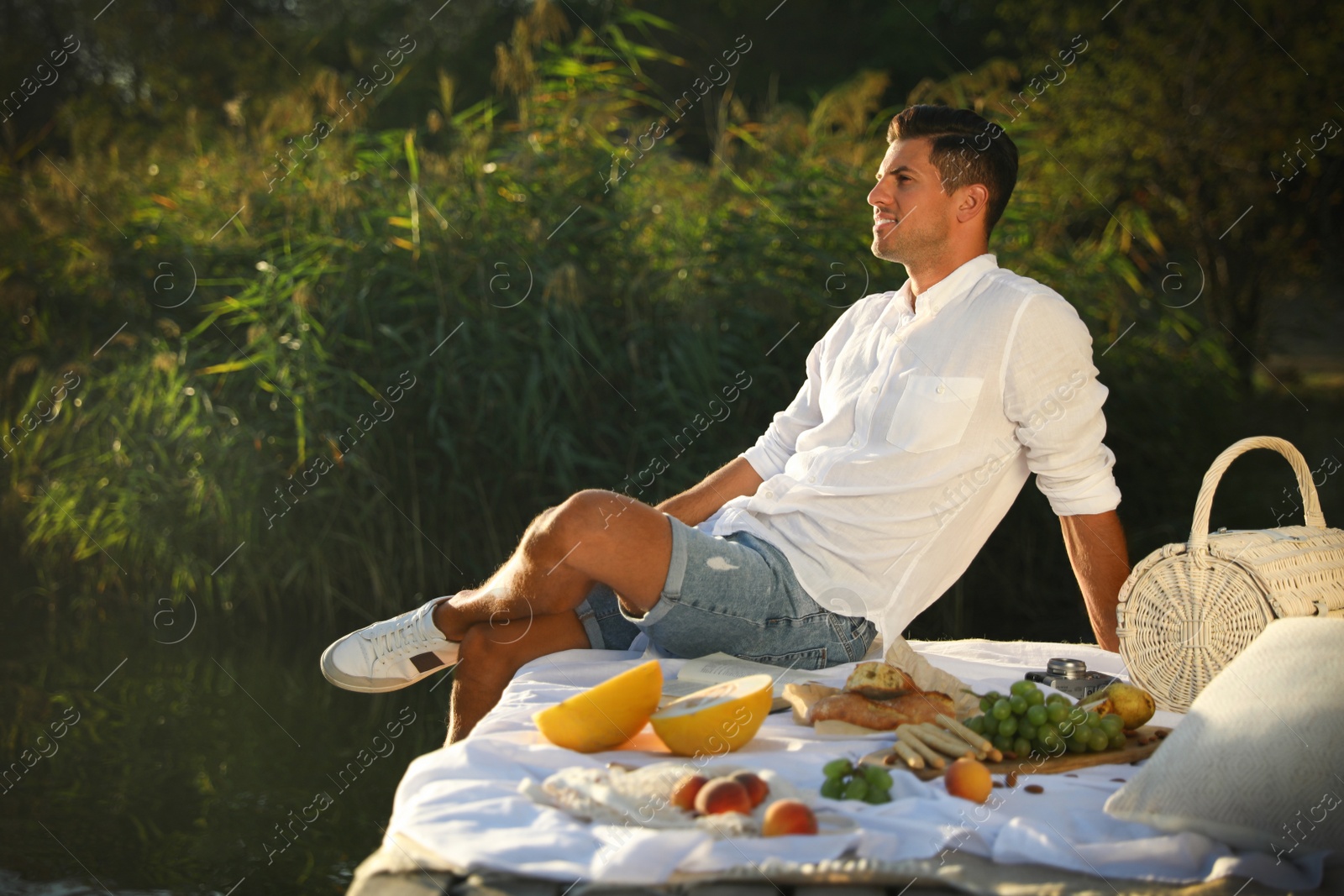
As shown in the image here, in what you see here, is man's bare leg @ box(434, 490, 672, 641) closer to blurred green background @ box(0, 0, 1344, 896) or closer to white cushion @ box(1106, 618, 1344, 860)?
white cushion @ box(1106, 618, 1344, 860)

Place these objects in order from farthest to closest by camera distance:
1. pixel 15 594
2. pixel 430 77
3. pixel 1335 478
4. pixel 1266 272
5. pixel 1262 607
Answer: pixel 430 77, pixel 1266 272, pixel 1335 478, pixel 15 594, pixel 1262 607

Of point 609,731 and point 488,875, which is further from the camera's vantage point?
point 609,731

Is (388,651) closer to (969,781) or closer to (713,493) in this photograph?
(713,493)

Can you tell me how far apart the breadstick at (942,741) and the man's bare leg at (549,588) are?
2.03ft

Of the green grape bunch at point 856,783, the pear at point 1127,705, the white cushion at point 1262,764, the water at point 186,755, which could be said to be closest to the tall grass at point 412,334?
the water at point 186,755

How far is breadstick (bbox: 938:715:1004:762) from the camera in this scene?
2.03 meters

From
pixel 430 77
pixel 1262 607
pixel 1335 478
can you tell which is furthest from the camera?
pixel 430 77

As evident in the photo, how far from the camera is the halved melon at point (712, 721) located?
2.07m

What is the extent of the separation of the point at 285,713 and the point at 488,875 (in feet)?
7.96

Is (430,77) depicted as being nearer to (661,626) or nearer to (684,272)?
(684,272)

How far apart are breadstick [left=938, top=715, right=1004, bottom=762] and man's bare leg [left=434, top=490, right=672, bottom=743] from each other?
24.5 inches

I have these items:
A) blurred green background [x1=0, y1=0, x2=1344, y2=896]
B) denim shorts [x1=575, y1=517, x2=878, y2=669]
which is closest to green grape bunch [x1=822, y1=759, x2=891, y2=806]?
denim shorts [x1=575, y1=517, x2=878, y2=669]

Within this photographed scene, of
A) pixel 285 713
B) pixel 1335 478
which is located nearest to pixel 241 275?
pixel 285 713

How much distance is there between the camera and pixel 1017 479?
109 inches
